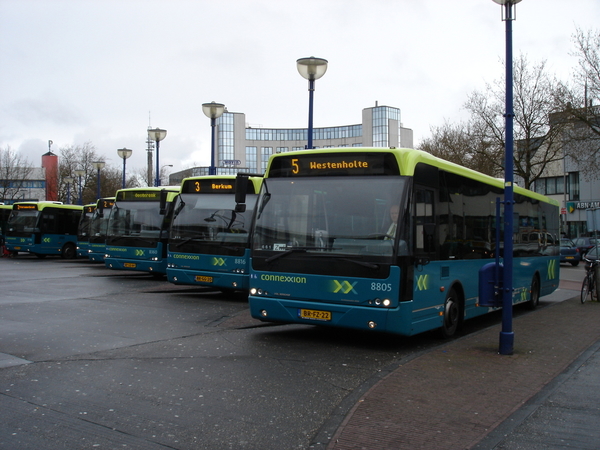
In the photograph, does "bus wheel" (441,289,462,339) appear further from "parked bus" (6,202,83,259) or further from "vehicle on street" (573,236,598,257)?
"vehicle on street" (573,236,598,257)

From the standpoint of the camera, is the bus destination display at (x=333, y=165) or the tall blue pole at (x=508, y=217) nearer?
the tall blue pole at (x=508, y=217)

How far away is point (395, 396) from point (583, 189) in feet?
177

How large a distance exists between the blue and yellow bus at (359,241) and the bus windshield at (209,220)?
5359 millimetres

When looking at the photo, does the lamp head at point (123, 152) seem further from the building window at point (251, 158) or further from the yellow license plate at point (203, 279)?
the building window at point (251, 158)

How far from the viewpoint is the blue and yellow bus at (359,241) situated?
8734mm

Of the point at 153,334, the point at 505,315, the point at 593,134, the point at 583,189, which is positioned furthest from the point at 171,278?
the point at 583,189

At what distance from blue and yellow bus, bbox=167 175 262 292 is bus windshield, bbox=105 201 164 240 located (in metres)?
3.49

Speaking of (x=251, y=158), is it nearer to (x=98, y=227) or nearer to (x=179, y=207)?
(x=98, y=227)

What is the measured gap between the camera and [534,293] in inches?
611

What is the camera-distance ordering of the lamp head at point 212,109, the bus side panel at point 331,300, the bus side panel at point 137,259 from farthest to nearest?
the lamp head at point 212,109
the bus side panel at point 137,259
the bus side panel at point 331,300

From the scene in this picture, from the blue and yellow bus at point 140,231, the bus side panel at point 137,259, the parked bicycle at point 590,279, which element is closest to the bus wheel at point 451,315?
the parked bicycle at point 590,279

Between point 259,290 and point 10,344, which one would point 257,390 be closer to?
point 259,290

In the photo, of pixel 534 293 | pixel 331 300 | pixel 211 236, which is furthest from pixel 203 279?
pixel 534 293

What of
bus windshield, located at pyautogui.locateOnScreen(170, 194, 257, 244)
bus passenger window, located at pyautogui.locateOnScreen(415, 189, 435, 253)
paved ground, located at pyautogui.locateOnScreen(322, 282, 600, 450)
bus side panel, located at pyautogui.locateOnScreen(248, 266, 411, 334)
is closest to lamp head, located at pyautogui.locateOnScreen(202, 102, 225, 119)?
bus windshield, located at pyautogui.locateOnScreen(170, 194, 257, 244)
